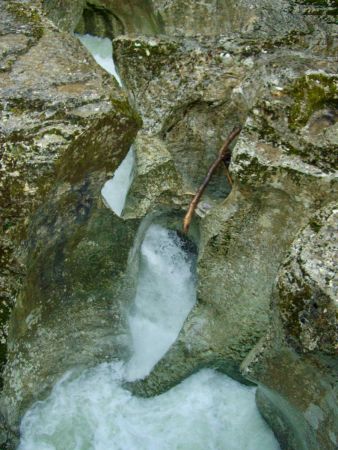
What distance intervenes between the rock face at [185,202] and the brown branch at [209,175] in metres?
0.10

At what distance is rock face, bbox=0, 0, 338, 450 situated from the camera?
351 centimetres

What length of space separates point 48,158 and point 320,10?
11.6 feet

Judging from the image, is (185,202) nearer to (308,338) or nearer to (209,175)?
(209,175)

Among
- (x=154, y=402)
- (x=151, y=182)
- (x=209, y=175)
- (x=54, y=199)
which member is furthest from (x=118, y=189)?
(x=154, y=402)

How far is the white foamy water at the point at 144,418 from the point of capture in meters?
4.50

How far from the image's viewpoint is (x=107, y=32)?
25.8 ft

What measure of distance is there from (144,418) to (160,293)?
1.02 metres

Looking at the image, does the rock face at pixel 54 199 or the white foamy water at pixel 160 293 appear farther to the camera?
the white foamy water at pixel 160 293

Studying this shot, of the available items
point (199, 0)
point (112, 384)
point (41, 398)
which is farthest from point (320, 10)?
point (41, 398)

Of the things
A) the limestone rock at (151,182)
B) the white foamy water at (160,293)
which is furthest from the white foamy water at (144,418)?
the limestone rock at (151,182)

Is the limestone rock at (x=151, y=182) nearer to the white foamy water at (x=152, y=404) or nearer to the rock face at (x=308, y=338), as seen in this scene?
the white foamy water at (x=152, y=404)

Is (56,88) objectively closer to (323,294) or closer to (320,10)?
(323,294)

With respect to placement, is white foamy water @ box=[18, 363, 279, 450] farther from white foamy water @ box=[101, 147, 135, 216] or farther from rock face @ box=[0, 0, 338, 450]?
white foamy water @ box=[101, 147, 135, 216]

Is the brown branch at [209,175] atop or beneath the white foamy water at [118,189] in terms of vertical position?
atop
